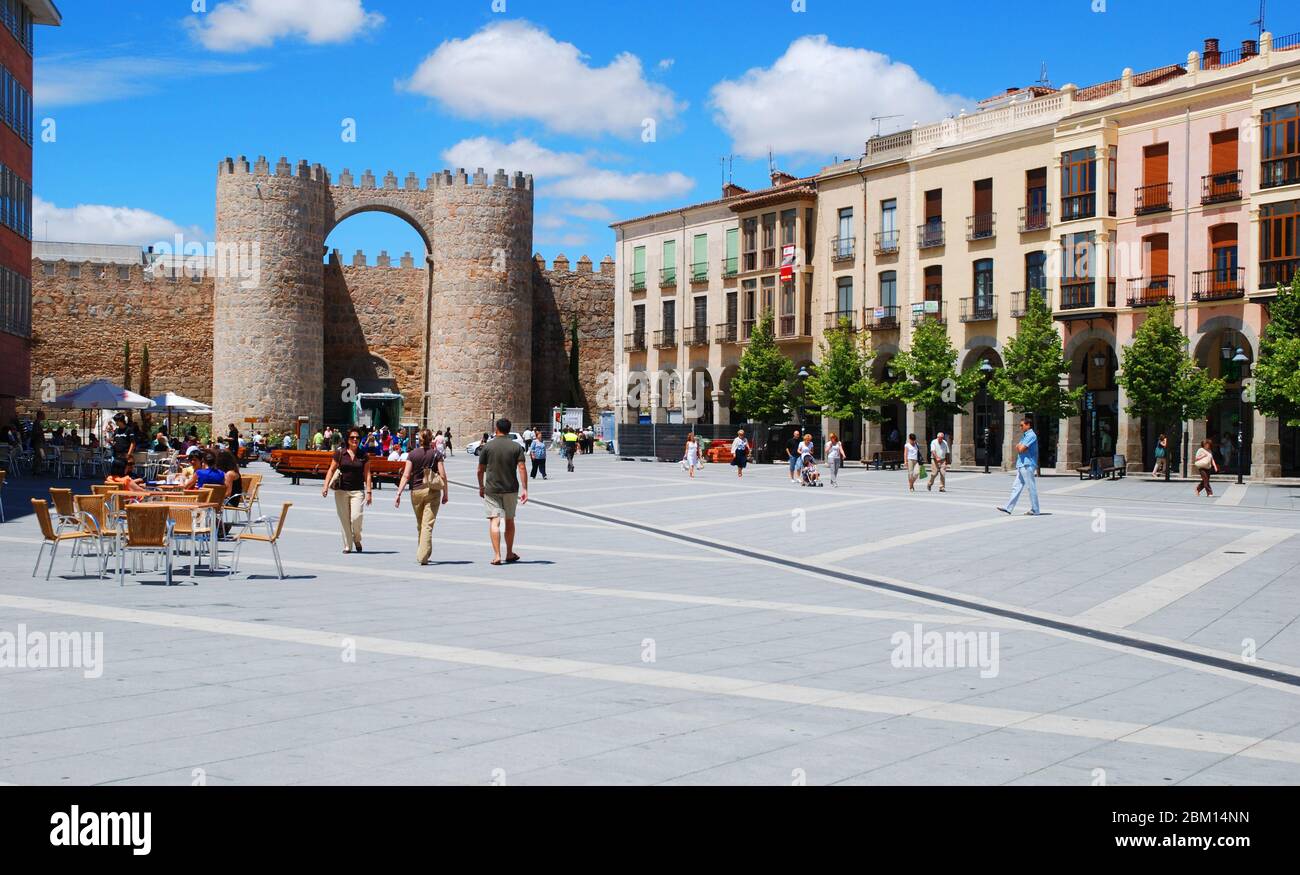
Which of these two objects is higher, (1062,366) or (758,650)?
(1062,366)

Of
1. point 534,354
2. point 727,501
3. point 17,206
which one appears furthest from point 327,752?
point 534,354

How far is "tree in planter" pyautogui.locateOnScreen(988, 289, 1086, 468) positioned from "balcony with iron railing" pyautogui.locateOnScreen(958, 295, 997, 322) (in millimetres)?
3215

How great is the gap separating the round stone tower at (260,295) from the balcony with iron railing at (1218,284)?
114 ft

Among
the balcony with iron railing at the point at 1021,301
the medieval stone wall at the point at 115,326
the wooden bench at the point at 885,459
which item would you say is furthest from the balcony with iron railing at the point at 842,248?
the medieval stone wall at the point at 115,326

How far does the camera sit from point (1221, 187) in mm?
35469

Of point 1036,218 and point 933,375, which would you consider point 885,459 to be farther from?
point 1036,218

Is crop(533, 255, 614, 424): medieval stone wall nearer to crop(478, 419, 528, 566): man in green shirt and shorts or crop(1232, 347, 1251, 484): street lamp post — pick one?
crop(1232, 347, 1251, 484): street lamp post

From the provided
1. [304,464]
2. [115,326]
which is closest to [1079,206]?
[304,464]

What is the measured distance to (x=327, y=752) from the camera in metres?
5.65

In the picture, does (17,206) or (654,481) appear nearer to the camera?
(654,481)

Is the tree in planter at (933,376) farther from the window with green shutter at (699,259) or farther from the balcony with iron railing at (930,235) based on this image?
the window with green shutter at (699,259)

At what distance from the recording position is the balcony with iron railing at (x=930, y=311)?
43.4 m
